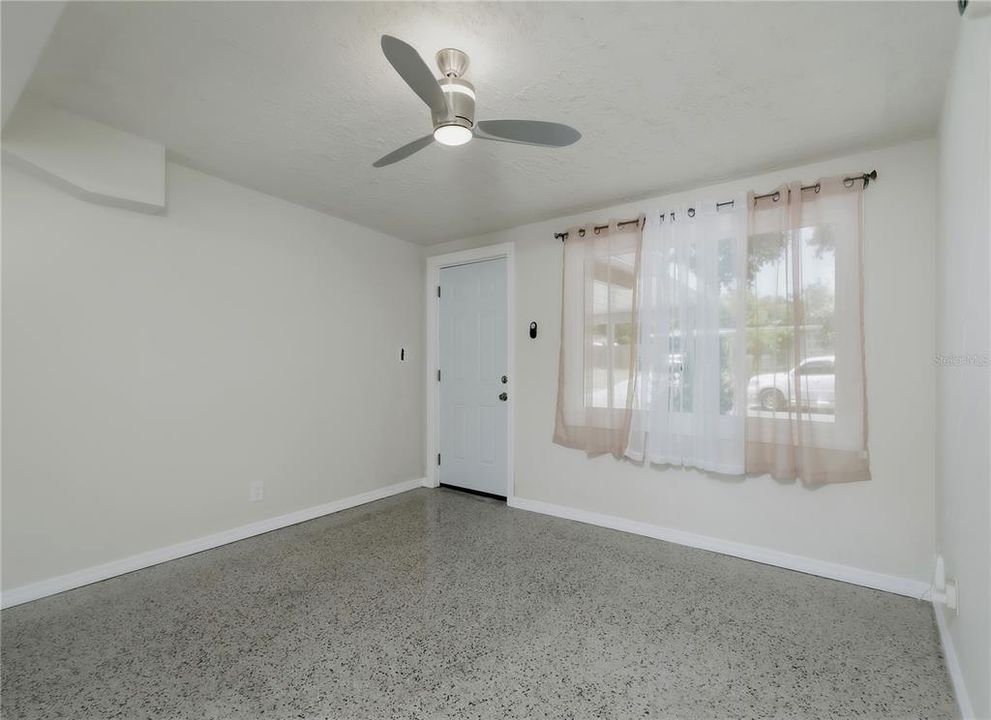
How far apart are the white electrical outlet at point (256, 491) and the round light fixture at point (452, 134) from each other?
268cm

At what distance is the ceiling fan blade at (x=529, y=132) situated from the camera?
5.83ft

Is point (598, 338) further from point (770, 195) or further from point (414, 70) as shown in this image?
point (414, 70)

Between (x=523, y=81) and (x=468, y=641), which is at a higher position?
(x=523, y=81)

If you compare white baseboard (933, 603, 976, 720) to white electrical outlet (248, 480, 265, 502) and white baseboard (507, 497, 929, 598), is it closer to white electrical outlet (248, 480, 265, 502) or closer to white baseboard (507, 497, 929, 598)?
white baseboard (507, 497, 929, 598)

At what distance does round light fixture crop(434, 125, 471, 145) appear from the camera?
1.73m

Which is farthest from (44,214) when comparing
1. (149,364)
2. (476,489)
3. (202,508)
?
(476,489)

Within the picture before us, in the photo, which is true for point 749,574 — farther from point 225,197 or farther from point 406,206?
point 225,197

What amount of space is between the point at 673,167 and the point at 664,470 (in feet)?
6.64

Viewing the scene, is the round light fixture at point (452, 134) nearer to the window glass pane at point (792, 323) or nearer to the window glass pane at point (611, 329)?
the window glass pane at point (611, 329)

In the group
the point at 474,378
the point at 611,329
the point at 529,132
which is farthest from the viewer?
the point at 474,378

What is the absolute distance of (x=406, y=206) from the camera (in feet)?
11.2

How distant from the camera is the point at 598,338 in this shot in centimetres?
337

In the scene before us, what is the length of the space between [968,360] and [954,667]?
3.87ft

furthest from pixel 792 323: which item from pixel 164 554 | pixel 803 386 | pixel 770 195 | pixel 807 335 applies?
pixel 164 554
